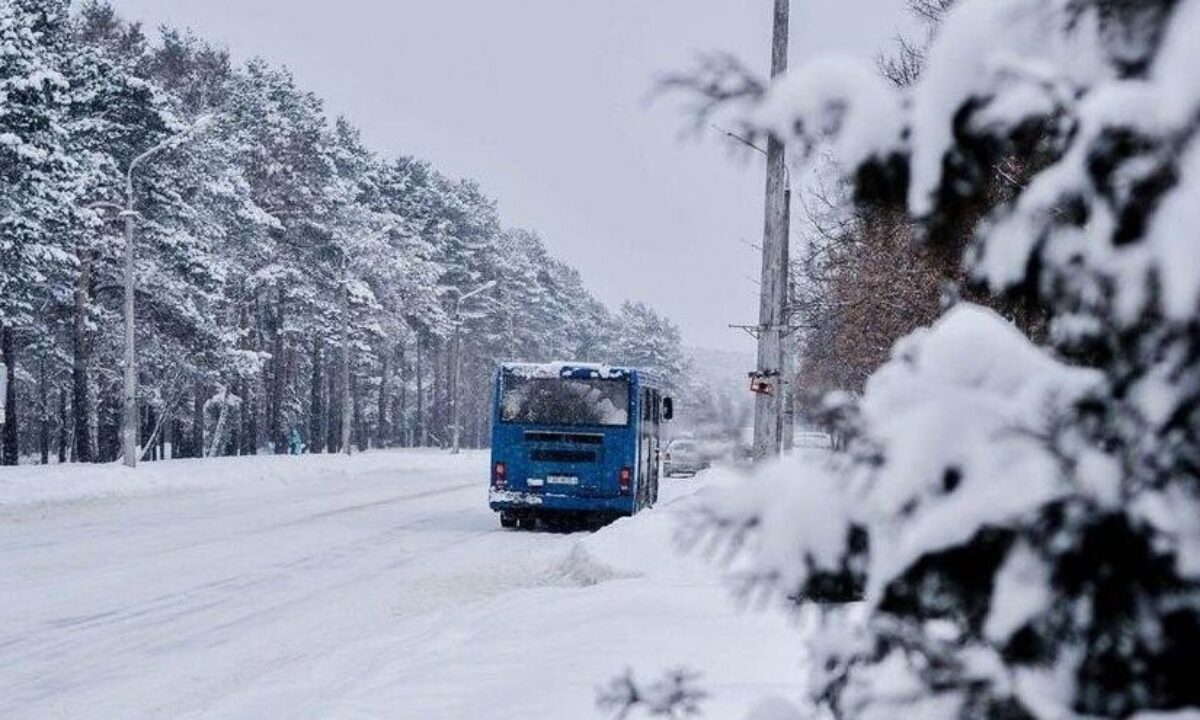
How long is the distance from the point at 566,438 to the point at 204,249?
77.7 ft

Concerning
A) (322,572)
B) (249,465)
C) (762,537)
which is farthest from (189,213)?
(762,537)

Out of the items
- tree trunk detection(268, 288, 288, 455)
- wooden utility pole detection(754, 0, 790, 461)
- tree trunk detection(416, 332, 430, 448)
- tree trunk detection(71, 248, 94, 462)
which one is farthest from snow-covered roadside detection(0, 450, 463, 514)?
tree trunk detection(416, 332, 430, 448)

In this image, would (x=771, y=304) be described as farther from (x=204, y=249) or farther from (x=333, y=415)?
(x=333, y=415)

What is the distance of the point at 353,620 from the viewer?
1069 cm

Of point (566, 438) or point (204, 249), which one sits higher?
point (204, 249)

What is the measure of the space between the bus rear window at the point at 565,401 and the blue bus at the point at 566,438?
17 millimetres

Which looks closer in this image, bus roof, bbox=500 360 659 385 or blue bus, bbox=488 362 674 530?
blue bus, bbox=488 362 674 530

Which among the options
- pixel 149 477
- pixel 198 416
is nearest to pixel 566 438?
pixel 149 477

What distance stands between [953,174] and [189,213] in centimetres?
4059

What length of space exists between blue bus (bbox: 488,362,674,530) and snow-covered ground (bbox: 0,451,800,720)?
104 cm

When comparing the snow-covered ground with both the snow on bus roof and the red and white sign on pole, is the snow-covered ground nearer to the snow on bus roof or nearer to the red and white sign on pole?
the red and white sign on pole

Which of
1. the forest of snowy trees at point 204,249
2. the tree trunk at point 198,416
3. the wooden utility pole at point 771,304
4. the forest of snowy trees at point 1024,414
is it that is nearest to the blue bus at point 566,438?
the wooden utility pole at point 771,304

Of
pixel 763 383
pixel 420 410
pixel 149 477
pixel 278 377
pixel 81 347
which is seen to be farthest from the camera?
pixel 420 410

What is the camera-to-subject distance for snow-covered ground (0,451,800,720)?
683 centimetres
